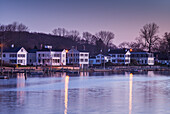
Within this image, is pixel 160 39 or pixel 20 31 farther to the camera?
pixel 20 31

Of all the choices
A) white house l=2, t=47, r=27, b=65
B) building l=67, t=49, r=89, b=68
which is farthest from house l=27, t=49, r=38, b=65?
building l=67, t=49, r=89, b=68

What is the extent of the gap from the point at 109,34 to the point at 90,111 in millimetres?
147032

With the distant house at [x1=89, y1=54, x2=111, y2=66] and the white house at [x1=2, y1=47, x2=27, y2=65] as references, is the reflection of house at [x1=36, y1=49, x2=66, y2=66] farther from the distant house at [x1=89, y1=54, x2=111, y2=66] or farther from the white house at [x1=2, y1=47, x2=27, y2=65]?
the distant house at [x1=89, y1=54, x2=111, y2=66]

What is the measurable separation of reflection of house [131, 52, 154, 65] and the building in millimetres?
28056

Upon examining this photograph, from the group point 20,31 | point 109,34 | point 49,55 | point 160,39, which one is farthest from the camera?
point 109,34

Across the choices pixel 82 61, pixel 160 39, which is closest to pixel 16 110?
pixel 82 61

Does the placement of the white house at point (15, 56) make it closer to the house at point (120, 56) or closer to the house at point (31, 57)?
the house at point (31, 57)

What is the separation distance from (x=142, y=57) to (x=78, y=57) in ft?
118

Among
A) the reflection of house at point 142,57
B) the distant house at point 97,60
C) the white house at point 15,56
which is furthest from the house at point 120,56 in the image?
the white house at point 15,56

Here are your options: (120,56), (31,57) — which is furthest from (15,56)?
(120,56)

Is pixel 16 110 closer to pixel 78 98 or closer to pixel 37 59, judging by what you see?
pixel 78 98

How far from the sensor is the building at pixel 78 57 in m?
130

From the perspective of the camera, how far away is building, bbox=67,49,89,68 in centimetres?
12975

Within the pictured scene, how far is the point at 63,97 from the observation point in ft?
136
